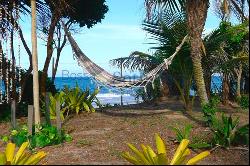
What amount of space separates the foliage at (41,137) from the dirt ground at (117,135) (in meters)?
0.18

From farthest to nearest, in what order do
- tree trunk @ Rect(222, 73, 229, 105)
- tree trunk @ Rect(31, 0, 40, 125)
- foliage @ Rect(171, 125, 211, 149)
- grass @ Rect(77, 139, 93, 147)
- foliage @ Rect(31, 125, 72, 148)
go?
tree trunk @ Rect(222, 73, 229, 105) → tree trunk @ Rect(31, 0, 40, 125) → foliage @ Rect(31, 125, 72, 148) → grass @ Rect(77, 139, 93, 147) → foliage @ Rect(171, 125, 211, 149)

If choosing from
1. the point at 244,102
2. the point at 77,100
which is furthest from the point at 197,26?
the point at 244,102

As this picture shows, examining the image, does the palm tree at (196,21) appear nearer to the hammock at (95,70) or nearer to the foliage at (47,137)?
the hammock at (95,70)

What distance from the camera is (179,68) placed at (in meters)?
12.0

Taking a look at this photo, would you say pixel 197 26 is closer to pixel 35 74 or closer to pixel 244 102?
pixel 35 74

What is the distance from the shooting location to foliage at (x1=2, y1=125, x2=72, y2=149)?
7961 mm

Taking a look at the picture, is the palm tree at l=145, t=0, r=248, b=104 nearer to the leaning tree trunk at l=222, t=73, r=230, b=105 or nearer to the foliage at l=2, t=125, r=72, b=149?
the foliage at l=2, t=125, r=72, b=149

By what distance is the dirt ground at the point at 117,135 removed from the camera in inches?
263

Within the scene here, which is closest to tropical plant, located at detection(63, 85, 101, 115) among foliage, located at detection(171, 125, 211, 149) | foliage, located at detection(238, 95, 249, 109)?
foliage, located at detection(238, 95, 249, 109)

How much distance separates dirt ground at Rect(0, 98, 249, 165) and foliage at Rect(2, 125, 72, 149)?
7.3 inches

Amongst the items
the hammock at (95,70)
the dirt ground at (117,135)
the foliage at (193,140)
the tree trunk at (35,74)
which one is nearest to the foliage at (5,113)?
the dirt ground at (117,135)

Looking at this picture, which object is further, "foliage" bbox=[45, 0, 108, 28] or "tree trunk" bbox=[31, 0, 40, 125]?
"foliage" bbox=[45, 0, 108, 28]

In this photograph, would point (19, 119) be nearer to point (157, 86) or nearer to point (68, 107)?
point (68, 107)

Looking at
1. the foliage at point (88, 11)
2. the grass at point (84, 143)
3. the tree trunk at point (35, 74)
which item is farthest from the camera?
the foliage at point (88, 11)
